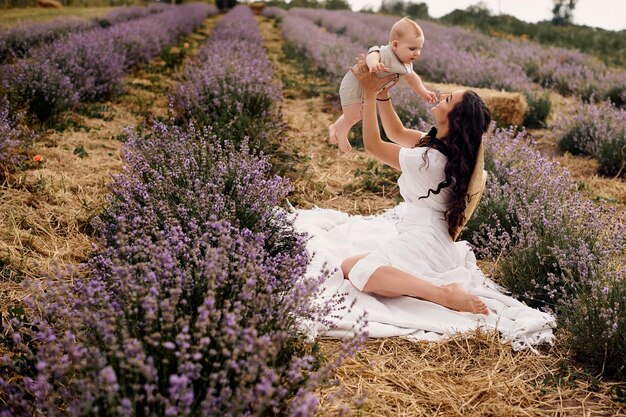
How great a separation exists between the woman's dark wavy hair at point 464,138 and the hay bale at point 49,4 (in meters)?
14.2

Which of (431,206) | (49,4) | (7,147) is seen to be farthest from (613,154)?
(49,4)

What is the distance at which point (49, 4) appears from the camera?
14938mm

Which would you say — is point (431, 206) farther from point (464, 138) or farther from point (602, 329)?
point (602, 329)

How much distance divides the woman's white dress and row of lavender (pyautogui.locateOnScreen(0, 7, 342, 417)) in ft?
1.24

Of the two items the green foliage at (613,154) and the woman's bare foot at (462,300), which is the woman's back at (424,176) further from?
the green foliage at (613,154)

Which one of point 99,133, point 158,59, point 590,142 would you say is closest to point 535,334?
point 590,142

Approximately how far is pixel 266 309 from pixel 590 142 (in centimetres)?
467

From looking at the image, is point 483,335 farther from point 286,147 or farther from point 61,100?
point 61,100

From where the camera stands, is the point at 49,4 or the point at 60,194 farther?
the point at 49,4

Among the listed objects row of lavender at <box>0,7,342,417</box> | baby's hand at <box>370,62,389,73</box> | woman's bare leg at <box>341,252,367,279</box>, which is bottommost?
woman's bare leg at <box>341,252,367,279</box>

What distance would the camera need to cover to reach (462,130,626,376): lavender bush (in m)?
2.30

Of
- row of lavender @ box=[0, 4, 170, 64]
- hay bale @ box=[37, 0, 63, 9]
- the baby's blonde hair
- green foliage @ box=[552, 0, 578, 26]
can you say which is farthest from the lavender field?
green foliage @ box=[552, 0, 578, 26]

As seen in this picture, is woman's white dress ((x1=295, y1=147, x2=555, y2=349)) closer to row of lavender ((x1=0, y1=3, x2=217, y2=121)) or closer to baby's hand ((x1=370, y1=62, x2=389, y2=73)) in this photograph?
baby's hand ((x1=370, y1=62, x2=389, y2=73))

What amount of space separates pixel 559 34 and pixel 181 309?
23.2 meters
